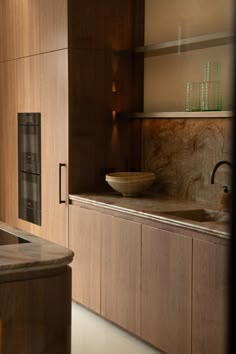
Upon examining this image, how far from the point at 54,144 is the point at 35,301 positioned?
8.57 ft

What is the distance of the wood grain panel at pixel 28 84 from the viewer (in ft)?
15.6

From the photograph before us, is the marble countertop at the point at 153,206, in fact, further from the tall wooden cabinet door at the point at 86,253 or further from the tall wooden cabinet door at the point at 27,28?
the tall wooden cabinet door at the point at 27,28

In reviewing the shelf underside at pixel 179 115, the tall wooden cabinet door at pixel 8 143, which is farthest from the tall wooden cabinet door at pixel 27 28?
the shelf underside at pixel 179 115

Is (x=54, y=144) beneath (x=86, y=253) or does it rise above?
above

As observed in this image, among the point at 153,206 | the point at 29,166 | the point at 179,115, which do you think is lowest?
the point at 153,206

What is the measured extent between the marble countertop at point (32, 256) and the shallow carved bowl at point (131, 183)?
1800 mm

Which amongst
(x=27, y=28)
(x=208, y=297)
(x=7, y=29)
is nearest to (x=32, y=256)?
(x=208, y=297)

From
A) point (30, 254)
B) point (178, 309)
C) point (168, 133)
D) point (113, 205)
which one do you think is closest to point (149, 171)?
point (168, 133)

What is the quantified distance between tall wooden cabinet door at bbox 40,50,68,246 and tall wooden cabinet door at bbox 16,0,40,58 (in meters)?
0.22

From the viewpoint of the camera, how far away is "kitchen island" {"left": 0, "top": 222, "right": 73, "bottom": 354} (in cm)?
196

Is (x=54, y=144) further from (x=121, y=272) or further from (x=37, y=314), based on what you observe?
(x=37, y=314)

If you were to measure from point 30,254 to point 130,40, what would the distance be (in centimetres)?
279

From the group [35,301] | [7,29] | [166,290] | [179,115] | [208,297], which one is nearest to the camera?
[35,301]

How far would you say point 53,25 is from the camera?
447 centimetres
